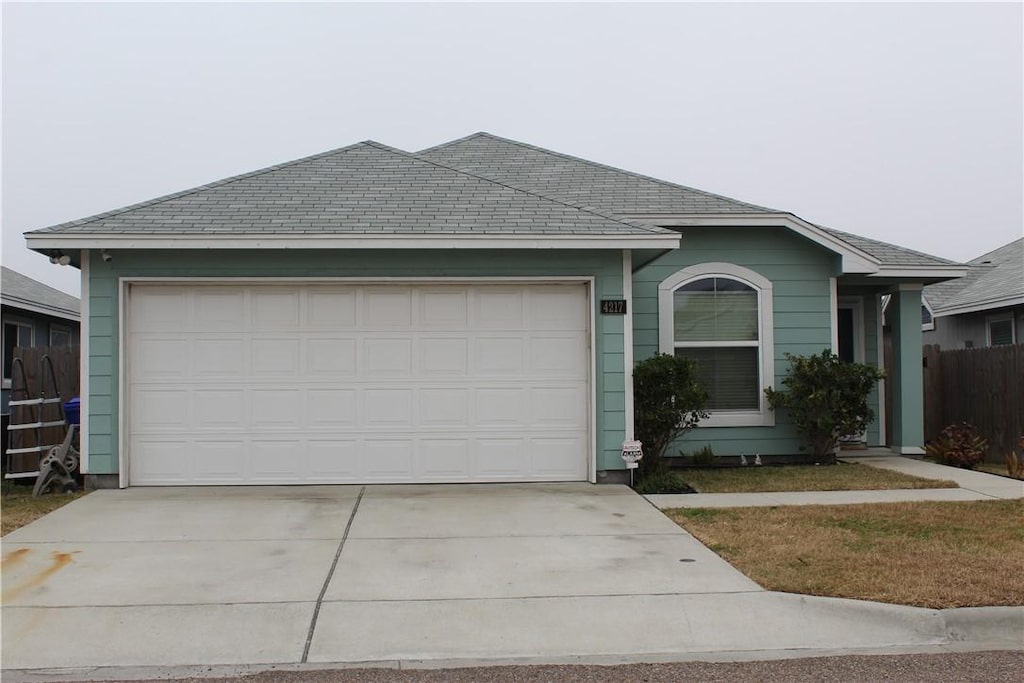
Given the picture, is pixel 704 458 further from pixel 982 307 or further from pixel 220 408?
pixel 982 307

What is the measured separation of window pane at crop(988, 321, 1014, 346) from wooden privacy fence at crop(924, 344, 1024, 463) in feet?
9.17

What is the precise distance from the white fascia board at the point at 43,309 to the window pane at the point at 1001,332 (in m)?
19.5

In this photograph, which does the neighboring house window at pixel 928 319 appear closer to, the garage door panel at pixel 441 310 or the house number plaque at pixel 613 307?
the house number plaque at pixel 613 307

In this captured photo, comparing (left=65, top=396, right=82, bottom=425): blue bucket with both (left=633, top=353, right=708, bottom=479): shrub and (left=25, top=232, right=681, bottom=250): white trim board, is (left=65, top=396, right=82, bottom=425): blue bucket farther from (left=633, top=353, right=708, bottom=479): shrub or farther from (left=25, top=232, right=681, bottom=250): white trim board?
(left=633, top=353, right=708, bottom=479): shrub

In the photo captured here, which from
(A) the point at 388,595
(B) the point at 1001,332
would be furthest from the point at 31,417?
(B) the point at 1001,332

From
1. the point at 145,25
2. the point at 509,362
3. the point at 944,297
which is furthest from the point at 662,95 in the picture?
the point at 509,362

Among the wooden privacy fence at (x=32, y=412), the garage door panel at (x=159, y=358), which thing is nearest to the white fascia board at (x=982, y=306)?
the garage door panel at (x=159, y=358)

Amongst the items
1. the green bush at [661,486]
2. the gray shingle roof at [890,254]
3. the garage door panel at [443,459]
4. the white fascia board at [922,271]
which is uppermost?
the gray shingle roof at [890,254]

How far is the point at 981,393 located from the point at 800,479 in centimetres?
515

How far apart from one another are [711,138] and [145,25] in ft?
76.1

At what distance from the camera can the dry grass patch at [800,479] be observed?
1022 centimetres

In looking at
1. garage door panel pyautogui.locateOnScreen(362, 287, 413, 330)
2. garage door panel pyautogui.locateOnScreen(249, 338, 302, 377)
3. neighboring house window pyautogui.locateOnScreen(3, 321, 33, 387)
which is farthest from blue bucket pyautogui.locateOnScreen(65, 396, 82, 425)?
neighboring house window pyautogui.locateOnScreen(3, 321, 33, 387)

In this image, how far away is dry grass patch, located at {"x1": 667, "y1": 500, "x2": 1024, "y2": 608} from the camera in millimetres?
5879

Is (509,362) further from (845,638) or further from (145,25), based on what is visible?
(145,25)
